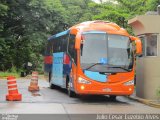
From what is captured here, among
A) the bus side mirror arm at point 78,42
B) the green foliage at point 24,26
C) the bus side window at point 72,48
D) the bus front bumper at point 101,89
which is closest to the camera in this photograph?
the bus front bumper at point 101,89

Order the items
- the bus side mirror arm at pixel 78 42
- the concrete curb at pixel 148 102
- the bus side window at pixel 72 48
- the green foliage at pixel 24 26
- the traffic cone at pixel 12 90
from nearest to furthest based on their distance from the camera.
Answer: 1. the concrete curb at pixel 148 102
2. the traffic cone at pixel 12 90
3. the bus side mirror arm at pixel 78 42
4. the bus side window at pixel 72 48
5. the green foliage at pixel 24 26

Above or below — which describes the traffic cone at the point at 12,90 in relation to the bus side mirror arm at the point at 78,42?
below

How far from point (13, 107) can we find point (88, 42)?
16.2ft

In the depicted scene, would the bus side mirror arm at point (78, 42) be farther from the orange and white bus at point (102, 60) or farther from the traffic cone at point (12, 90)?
the traffic cone at point (12, 90)

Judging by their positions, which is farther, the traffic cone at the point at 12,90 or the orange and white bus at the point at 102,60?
the orange and white bus at the point at 102,60

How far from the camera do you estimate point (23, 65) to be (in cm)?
5425

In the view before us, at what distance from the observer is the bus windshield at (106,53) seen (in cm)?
1977

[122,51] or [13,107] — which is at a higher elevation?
[122,51]

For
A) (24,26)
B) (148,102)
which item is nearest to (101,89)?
(148,102)

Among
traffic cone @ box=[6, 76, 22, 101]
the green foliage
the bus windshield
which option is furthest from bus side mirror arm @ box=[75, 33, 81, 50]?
the green foliage

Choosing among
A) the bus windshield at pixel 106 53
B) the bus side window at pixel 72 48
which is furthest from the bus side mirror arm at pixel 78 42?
the bus side window at pixel 72 48

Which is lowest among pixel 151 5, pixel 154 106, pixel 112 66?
pixel 154 106

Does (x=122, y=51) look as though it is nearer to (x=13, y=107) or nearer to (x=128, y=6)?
(x=13, y=107)

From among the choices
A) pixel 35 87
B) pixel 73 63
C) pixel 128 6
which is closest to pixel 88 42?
pixel 73 63
